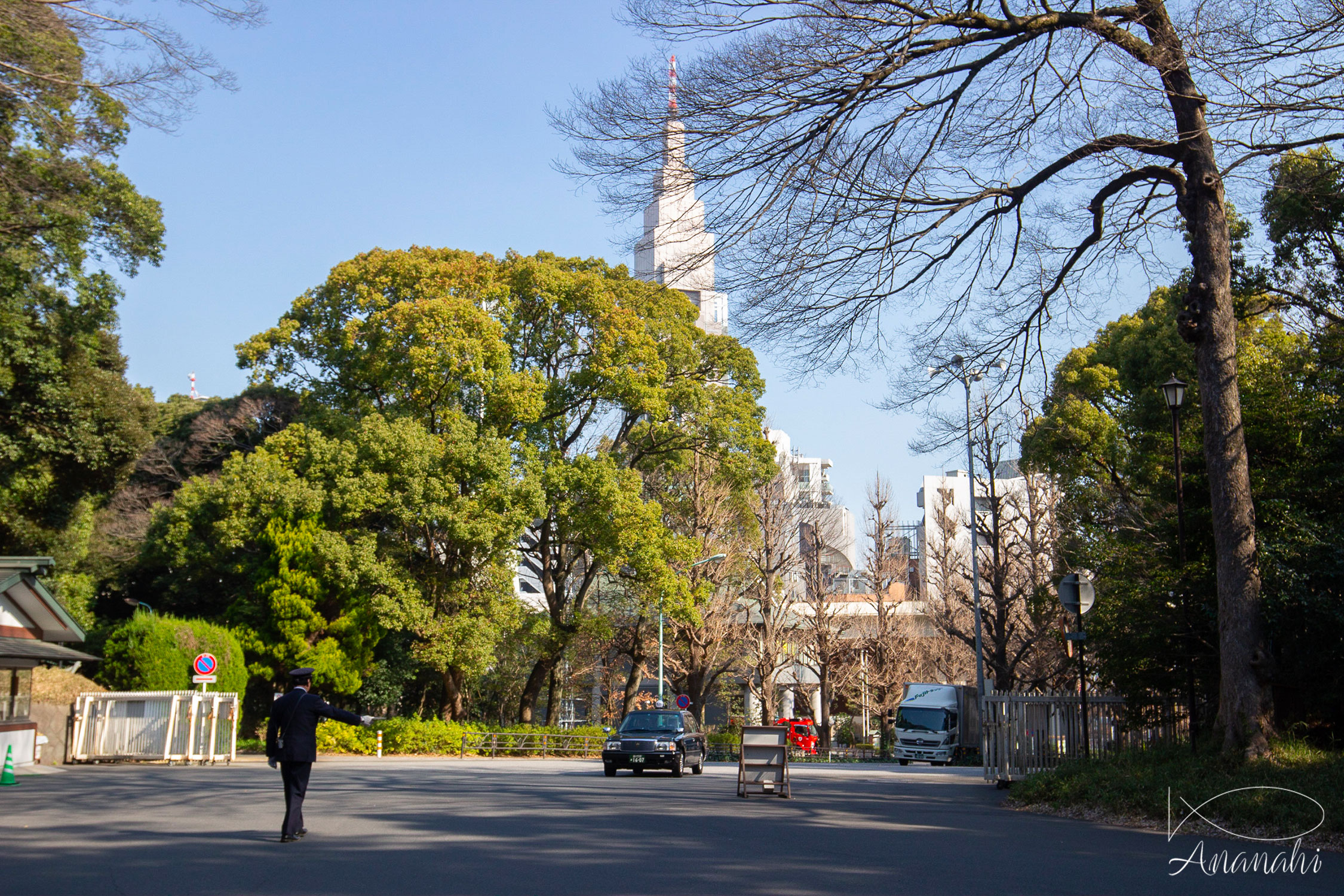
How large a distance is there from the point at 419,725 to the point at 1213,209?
28.8 m

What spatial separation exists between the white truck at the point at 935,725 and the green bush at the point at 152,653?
2264cm

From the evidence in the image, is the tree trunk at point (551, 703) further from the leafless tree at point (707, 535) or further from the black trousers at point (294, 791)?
the black trousers at point (294, 791)

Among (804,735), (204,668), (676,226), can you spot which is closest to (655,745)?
(204,668)

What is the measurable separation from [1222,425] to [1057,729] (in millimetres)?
6998

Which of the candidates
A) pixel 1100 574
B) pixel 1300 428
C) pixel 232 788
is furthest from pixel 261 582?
pixel 1300 428

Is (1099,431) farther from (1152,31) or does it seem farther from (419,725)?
(419,725)

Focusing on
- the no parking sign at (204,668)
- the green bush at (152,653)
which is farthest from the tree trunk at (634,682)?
the no parking sign at (204,668)

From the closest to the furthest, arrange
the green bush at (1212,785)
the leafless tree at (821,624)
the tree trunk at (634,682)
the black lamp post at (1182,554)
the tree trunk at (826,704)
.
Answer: the green bush at (1212,785), the black lamp post at (1182,554), the tree trunk at (826,704), the leafless tree at (821,624), the tree trunk at (634,682)

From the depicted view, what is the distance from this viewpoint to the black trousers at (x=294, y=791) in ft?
32.9

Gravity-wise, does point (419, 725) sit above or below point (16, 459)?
below

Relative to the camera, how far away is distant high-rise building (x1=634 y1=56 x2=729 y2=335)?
11305 mm

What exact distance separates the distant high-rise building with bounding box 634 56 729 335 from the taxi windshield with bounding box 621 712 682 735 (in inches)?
563

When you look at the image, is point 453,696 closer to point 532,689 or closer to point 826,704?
point 532,689

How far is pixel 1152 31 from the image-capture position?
1318 cm
